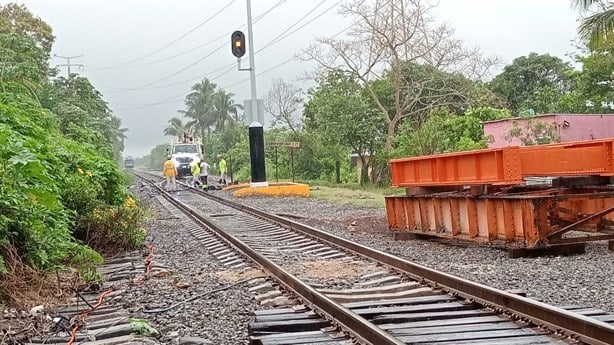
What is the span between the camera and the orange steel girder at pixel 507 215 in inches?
378

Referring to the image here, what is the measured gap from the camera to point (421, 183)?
42.3ft

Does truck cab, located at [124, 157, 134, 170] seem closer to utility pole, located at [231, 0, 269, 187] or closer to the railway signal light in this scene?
utility pole, located at [231, 0, 269, 187]

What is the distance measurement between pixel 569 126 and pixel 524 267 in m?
20.0

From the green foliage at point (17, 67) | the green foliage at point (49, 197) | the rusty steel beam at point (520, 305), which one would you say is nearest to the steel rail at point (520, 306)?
the rusty steel beam at point (520, 305)

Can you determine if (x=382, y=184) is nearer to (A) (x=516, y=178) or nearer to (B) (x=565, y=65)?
(B) (x=565, y=65)

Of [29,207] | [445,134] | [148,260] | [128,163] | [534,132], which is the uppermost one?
[128,163]

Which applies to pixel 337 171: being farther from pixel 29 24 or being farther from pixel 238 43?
pixel 29 24

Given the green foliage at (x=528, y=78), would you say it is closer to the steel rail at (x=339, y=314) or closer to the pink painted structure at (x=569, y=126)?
the pink painted structure at (x=569, y=126)

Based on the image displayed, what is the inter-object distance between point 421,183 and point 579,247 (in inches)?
140

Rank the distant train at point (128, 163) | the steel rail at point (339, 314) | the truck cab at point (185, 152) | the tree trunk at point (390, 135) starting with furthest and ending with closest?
the distant train at point (128, 163), the truck cab at point (185, 152), the tree trunk at point (390, 135), the steel rail at point (339, 314)

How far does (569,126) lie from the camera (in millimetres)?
27109

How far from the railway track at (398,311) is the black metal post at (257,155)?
20170mm

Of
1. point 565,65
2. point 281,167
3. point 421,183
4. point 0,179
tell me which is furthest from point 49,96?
point 565,65

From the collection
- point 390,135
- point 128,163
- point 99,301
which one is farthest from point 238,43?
point 128,163
